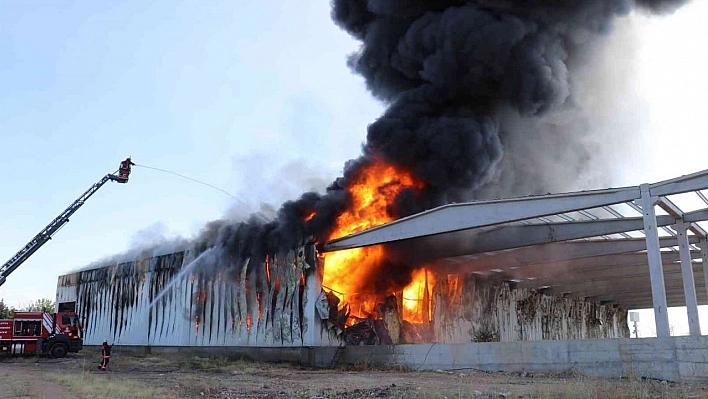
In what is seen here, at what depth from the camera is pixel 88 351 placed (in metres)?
33.8

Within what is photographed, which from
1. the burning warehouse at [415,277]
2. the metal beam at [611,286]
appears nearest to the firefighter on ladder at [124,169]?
the burning warehouse at [415,277]

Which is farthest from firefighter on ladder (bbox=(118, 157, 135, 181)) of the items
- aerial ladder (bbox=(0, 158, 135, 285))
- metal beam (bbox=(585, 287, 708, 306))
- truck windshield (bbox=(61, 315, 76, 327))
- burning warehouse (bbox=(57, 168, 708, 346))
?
metal beam (bbox=(585, 287, 708, 306))

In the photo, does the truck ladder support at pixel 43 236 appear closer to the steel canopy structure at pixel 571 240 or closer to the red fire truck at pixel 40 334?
the red fire truck at pixel 40 334

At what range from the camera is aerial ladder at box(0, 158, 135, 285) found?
29.3 meters

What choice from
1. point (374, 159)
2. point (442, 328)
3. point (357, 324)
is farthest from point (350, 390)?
point (442, 328)

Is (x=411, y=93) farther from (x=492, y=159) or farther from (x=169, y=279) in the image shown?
(x=169, y=279)

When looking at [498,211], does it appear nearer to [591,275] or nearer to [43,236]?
[591,275]

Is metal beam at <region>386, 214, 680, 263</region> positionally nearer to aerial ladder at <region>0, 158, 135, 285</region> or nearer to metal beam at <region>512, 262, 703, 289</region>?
metal beam at <region>512, 262, 703, 289</region>

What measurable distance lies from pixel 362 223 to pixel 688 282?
11.6 m

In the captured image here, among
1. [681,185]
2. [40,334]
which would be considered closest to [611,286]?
[681,185]

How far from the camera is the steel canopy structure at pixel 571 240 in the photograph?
16000 mm

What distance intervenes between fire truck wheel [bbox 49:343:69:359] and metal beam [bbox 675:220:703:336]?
84.0 feet

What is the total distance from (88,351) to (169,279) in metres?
8.23

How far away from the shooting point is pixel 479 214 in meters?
19.2
